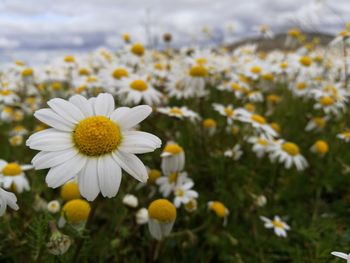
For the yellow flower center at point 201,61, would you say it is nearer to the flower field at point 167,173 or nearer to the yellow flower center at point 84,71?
the flower field at point 167,173

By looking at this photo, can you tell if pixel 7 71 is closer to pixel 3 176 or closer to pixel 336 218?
pixel 3 176

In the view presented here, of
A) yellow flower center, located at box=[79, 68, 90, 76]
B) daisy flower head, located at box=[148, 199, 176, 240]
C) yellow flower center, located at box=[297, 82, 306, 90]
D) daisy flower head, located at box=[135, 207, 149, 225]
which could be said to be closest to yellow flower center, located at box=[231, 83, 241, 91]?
yellow flower center, located at box=[297, 82, 306, 90]

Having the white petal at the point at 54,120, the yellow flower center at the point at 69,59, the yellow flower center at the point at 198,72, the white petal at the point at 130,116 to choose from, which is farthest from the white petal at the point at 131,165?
the yellow flower center at the point at 69,59

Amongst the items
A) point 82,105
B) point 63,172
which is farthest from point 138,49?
point 63,172

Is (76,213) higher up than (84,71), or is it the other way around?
(76,213)

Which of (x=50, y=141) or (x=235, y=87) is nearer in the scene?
(x=50, y=141)

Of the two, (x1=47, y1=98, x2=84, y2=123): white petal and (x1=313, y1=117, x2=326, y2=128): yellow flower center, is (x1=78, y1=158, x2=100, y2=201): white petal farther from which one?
(x1=313, y1=117, x2=326, y2=128): yellow flower center

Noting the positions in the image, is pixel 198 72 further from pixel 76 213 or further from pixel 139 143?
pixel 139 143
